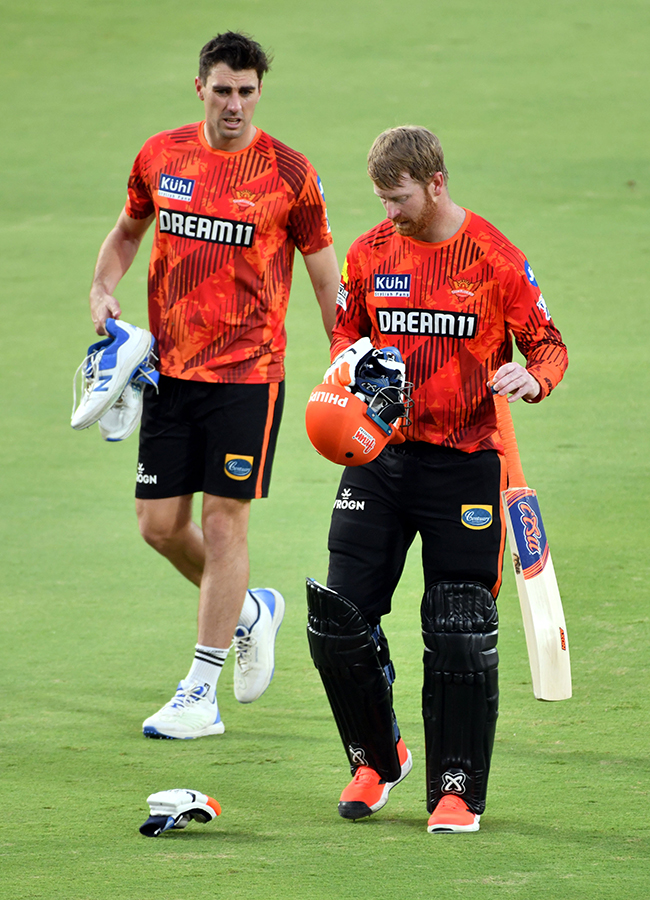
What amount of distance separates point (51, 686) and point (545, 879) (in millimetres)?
2166

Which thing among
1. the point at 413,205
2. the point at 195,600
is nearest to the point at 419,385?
the point at 413,205

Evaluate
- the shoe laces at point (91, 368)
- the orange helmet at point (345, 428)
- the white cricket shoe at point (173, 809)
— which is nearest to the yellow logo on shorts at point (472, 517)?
the orange helmet at point (345, 428)

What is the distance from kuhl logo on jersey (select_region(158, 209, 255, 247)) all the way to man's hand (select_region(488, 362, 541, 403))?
1.39 metres

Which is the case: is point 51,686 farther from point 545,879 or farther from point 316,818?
point 545,879

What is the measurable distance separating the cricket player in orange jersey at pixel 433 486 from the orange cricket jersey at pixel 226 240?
34.3 inches

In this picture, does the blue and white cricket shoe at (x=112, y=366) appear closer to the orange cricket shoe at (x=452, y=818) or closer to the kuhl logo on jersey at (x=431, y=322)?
the kuhl logo on jersey at (x=431, y=322)

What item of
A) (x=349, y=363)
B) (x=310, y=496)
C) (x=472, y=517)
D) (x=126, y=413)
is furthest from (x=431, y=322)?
(x=310, y=496)

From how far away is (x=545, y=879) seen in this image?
3129mm

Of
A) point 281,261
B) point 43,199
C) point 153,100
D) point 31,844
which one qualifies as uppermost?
point 153,100

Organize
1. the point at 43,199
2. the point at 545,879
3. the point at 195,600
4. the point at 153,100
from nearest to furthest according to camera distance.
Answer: the point at 545,879
the point at 195,600
the point at 43,199
the point at 153,100

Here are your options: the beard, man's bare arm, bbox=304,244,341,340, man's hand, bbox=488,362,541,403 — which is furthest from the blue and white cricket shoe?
man's hand, bbox=488,362,541,403

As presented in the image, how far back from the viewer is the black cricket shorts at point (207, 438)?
4523mm

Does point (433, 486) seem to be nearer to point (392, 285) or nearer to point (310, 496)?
point (392, 285)

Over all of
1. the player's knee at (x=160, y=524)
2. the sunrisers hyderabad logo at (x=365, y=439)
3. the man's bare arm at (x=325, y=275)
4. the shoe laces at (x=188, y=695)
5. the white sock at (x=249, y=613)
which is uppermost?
the man's bare arm at (x=325, y=275)
